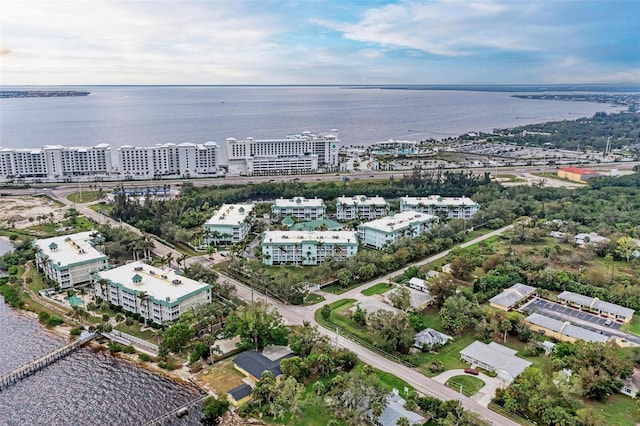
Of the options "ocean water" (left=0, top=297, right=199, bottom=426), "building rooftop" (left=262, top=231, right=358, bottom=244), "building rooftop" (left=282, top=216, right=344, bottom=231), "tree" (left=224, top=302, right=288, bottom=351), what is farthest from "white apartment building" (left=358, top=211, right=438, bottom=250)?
"ocean water" (left=0, top=297, right=199, bottom=426)

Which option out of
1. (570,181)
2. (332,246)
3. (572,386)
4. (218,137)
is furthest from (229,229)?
(218,137)

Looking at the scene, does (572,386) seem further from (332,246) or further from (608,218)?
(608,218)

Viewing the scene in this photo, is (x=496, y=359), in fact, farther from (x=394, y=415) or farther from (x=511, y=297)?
(x=511, y=297)

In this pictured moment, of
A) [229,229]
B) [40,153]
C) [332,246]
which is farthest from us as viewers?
[40,153]

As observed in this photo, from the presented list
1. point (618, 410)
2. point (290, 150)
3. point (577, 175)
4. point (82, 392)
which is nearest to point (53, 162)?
point (290, 150)

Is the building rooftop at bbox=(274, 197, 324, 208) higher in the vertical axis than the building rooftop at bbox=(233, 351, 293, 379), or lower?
higher

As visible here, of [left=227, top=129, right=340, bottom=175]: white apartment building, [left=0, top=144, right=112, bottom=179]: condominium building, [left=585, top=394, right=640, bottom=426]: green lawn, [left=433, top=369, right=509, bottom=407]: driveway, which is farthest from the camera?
[left=227, top=129, right=340, bottom=175]: white apartment building

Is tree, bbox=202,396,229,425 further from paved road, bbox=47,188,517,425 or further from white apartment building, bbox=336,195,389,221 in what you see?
white apartment building, bbox=336,195,389,221
